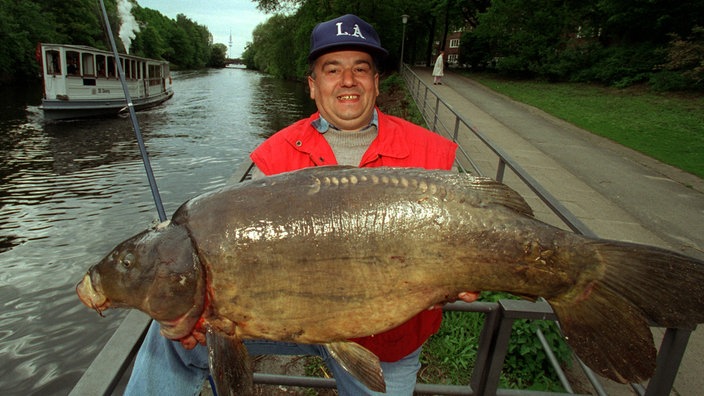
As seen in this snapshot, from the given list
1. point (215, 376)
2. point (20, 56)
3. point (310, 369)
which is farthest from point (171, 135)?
point (20, 56)

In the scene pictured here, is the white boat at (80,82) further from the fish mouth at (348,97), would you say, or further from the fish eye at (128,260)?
the fish eye at (128,260)

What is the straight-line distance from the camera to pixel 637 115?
52.3 ft

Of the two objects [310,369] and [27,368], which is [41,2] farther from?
[310,369]

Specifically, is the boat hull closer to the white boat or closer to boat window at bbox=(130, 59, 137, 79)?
the white boat

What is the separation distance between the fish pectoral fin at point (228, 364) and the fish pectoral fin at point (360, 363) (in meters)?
0.38

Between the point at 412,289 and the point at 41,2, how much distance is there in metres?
61.7

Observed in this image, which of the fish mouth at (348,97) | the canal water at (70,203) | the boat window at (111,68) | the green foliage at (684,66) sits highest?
the green foliage at (684,66)

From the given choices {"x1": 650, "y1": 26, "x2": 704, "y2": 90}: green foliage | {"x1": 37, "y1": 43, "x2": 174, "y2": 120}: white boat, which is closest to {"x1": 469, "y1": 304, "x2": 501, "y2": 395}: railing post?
{"x1": 650, "y1": 26, "x2": 704, "y2": 90}: green foliage

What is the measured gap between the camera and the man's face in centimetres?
255

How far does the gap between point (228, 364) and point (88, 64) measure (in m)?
26.8

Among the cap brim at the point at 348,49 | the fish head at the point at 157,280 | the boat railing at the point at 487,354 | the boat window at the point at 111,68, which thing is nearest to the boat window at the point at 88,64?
the boat window at the point at 111,68

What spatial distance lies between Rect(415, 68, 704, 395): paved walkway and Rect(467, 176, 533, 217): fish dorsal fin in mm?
2452

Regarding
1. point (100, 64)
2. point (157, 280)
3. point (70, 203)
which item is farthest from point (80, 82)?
point (157, 280)

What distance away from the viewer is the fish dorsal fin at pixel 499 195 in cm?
179
